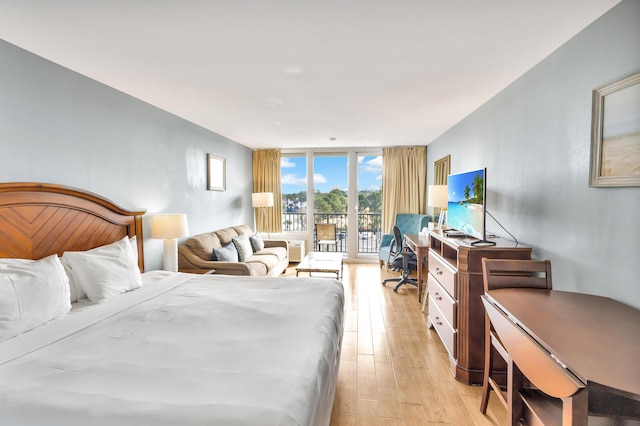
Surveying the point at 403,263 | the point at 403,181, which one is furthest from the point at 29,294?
the point at 403,181

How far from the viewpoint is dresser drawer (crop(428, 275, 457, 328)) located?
2381mm

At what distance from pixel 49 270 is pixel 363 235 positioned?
5304 mm

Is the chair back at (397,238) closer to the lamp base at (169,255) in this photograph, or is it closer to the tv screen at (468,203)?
the tv screen at (468,203)

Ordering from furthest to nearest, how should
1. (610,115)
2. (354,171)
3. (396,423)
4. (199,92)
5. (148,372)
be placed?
(354,171) → (199,92) → (396,423) → (610,115) → (148,372)

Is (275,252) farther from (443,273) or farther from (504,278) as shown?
(504,278)

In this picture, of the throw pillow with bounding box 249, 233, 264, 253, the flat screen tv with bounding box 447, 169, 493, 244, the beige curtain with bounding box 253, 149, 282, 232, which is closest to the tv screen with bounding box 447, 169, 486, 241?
the flat screen tv with bounding box 447, 169, 493, 244

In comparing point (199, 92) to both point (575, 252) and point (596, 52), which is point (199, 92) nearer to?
point (596, 52)

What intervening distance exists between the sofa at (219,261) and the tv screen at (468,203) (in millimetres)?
2402

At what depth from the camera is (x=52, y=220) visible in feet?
7.02

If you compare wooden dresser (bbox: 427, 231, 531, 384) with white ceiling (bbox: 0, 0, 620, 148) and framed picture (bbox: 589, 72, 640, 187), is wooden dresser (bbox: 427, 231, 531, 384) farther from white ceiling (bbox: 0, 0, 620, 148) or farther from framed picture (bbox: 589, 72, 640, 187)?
white ceiling (bbox: 0, 0, 620, 148)

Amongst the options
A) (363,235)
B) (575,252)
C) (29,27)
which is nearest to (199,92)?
(29,27)

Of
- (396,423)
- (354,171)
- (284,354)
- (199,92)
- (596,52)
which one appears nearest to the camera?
(284,354)

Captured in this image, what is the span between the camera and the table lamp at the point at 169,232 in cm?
306

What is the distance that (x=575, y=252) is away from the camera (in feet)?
6.01
